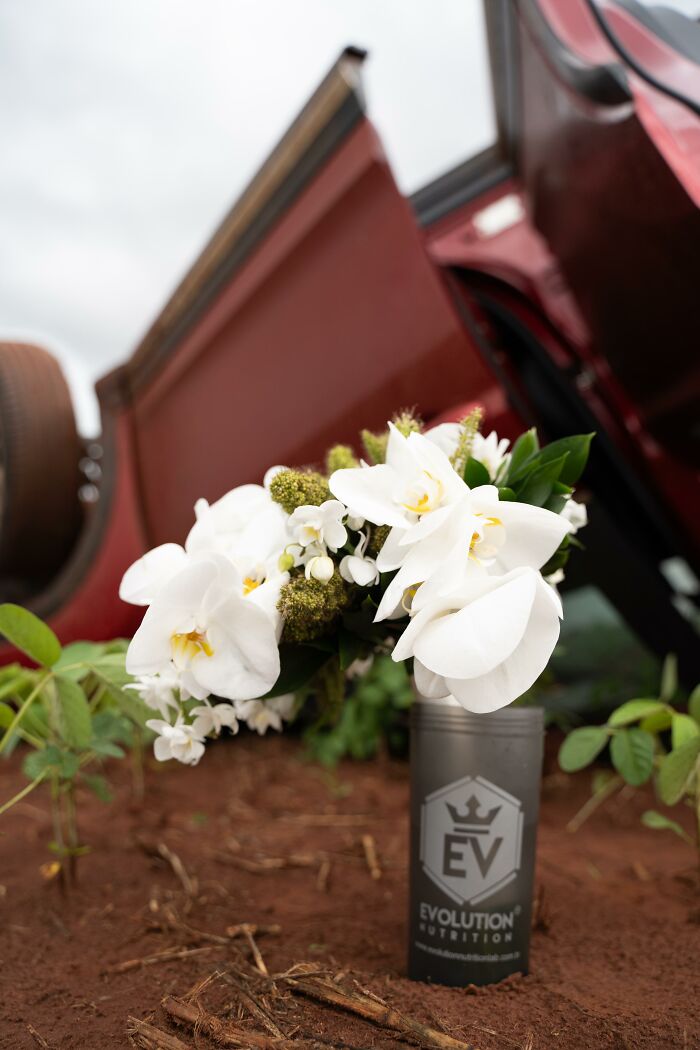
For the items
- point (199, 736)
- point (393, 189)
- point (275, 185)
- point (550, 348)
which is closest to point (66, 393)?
point (275, 185)

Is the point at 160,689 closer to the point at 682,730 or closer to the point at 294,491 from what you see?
the point at 294,491

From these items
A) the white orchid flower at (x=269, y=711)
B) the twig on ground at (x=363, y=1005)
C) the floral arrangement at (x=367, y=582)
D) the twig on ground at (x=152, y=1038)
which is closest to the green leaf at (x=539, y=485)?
the floral arrangement at (x=367, y=582)

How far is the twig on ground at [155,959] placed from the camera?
101 cm

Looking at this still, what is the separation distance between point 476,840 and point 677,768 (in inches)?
12.0

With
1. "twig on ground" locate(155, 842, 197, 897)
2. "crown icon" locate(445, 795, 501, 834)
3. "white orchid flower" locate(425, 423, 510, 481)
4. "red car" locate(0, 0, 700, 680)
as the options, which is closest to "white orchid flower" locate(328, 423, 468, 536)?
"white orchid flower" locate(425, 423, 510, 481)

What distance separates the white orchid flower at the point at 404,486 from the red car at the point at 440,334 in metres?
1.02

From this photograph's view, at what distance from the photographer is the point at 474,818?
95cm

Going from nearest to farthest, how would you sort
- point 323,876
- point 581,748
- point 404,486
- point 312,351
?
point 404,486, point 581,748, point 323,876, point 312,351

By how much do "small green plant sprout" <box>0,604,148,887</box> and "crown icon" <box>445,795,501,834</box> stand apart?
0.41 m

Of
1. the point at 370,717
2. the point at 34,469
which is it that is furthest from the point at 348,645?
the point at 34,469

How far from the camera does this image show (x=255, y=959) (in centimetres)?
100

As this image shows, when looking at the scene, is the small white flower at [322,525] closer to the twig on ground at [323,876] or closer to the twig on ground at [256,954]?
the twig on ground at [256,954]

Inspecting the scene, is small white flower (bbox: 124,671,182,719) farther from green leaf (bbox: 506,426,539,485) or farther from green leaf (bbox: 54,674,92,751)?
green leaf (bbox: 506,426,539,485)

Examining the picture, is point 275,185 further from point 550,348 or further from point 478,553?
point 478,553
